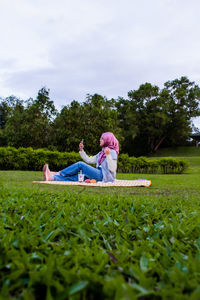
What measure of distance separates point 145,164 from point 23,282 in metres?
11.9

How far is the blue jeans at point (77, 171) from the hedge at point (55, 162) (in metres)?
4.70

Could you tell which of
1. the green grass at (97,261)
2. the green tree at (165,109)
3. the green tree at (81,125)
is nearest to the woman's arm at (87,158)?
the green grass at (97,261)

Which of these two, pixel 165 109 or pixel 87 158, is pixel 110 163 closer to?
pixel 87 158

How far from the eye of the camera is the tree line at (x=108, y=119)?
1595cm

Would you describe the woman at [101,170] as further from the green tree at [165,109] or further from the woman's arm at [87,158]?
the green tree at [165,109]

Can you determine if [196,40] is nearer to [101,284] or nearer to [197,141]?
[101,284]

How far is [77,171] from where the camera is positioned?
6699mm

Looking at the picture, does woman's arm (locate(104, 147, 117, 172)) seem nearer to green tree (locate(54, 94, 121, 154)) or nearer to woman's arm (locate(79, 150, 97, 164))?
woman's arm (locate(79, 150, 97, 164))

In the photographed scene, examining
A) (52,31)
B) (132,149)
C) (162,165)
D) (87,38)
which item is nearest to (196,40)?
(87,38)

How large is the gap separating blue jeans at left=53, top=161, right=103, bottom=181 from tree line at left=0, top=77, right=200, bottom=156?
892 cm

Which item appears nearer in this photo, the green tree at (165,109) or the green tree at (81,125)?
the green tree at (81,125)

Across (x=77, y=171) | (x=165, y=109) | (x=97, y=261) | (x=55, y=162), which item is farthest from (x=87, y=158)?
(x=165, y=109)

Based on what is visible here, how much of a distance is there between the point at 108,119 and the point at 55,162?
21.6ft

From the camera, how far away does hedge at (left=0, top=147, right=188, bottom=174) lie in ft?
36.7
